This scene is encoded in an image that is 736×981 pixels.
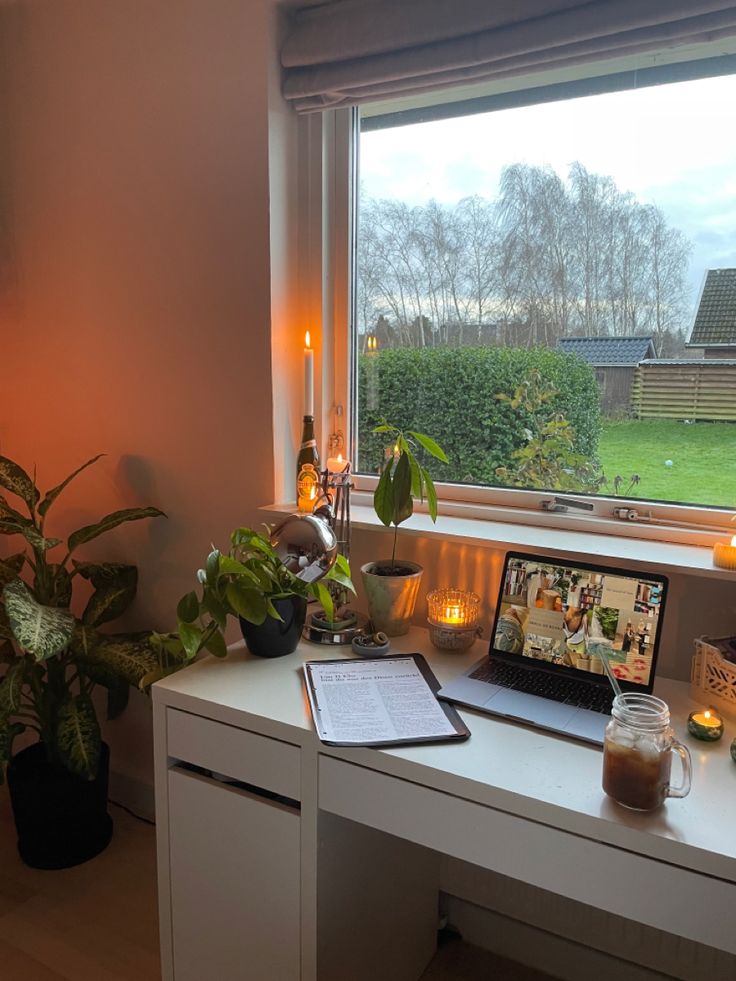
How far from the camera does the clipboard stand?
1143 millimetres

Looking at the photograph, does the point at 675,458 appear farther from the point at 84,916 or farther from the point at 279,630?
the point at 84,916

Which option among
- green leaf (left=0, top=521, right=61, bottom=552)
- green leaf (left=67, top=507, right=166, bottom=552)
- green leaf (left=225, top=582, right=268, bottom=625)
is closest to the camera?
green leaf (left=225, top=582, right=268, bottom=625)

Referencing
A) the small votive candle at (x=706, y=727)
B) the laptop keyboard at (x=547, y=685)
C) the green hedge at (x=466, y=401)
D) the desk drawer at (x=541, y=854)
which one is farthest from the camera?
the green hedge at (x=466, y=401)

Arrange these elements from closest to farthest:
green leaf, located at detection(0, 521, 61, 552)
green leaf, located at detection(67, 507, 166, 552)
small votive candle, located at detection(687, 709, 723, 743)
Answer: small votive candle, located at detection(687, 709, 723, 743)
green leaf, located at detection(0, 521, 61, 552)
green leaf, located at detection(67, 507, 166, 552)

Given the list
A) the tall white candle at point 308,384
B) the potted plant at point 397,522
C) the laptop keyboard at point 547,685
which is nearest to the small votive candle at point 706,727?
the laptop keyboard at point 547,685

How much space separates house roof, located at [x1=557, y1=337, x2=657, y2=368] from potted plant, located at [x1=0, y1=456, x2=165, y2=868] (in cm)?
110

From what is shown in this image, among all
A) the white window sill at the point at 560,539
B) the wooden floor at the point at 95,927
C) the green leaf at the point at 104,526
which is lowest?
the wooden floor at the point at 95,927

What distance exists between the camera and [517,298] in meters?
1.62

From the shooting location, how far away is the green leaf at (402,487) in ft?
4.85

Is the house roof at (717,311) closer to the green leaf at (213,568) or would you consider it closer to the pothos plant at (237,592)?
the pothos plant at (237,592)

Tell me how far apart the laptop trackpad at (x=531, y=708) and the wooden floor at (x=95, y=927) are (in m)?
0.79

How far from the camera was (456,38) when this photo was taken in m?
1.46

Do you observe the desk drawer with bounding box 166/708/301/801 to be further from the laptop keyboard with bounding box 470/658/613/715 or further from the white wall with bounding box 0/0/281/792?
the white wall with bounding box 0/0/281/792

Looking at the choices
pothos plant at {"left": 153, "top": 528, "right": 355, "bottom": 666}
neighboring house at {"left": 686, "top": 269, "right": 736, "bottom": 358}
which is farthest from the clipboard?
neighboring house at {"left": 686, "top": 269, "right": 736, "bottom": 358}
